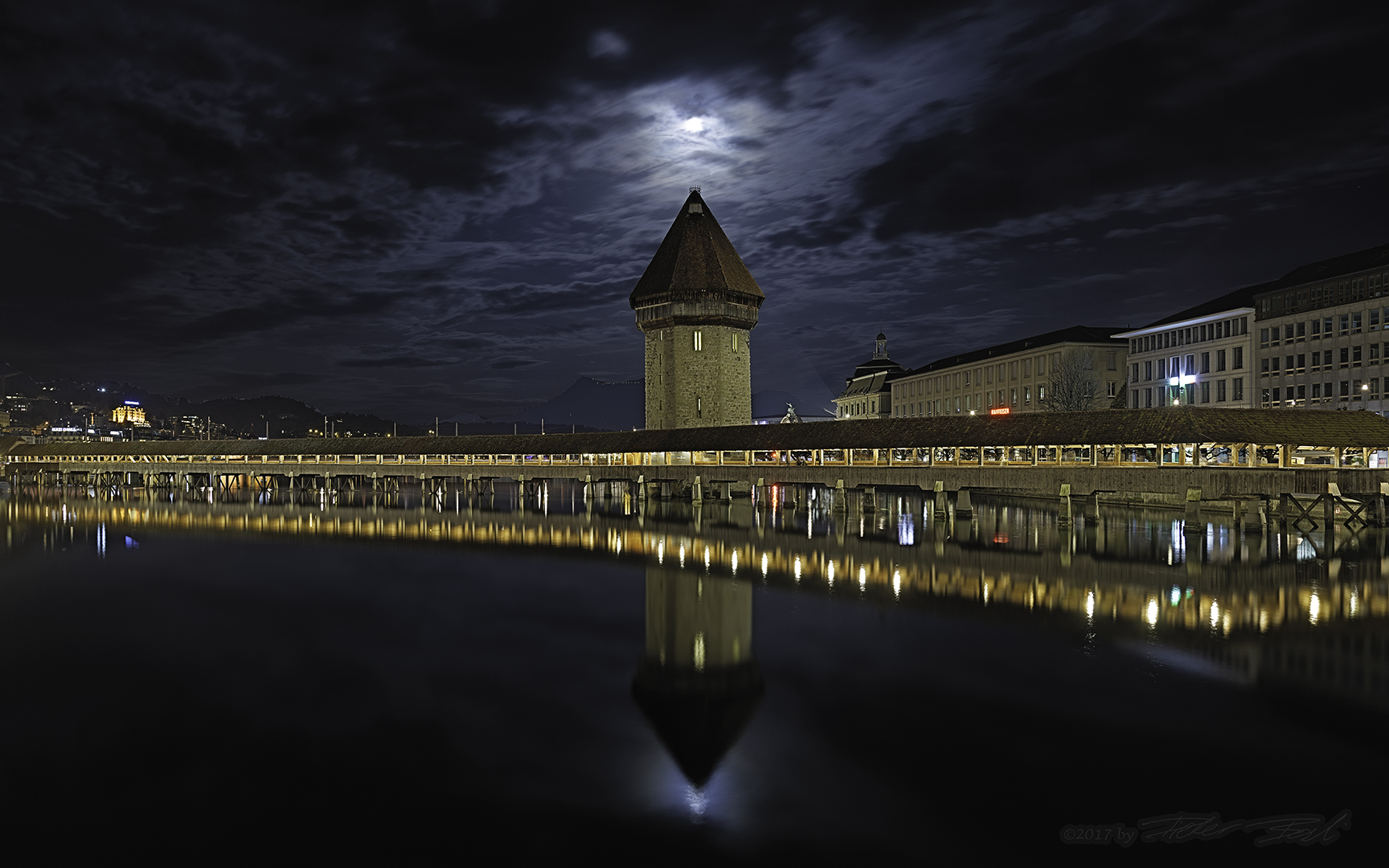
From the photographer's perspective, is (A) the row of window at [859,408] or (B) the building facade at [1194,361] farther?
(A) the row of window at [859,408]

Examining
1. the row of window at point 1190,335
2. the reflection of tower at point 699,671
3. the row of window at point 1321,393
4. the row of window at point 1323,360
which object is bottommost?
the reflection of tower at point 699,671

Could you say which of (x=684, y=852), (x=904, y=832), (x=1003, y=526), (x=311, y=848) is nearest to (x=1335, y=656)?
(x=904, y=832)

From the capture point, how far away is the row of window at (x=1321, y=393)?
3453 cm

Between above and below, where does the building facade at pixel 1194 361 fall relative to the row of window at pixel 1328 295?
below

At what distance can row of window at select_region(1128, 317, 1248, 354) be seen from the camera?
4182 cm

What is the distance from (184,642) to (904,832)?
1333 centimetres

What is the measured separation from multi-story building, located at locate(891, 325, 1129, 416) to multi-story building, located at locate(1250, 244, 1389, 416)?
1116 cm

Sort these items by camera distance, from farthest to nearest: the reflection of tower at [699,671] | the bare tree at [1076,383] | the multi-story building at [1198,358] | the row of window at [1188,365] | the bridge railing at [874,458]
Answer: the bare tree at [1076,383], the row of window at [1188,365], the multi-story building at [1198,358], the bridge railing at [874,458], the reflection of tower at [699,671]

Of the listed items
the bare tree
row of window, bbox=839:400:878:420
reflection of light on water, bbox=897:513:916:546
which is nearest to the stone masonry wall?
reflection of light on water, bbox=897:513:916:546

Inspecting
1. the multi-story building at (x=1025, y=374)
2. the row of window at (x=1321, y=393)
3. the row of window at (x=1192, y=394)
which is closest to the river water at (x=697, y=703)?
the row of window at (x=1321, y=393)

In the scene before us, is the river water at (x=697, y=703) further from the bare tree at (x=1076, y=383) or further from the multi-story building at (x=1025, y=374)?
the multi-story building at (x=1025, y=374)

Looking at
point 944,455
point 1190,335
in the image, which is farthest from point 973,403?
point 944,455

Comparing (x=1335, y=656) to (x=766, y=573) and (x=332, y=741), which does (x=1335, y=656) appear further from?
(x=332, y=741)

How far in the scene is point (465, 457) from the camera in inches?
1875
